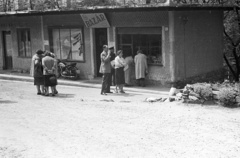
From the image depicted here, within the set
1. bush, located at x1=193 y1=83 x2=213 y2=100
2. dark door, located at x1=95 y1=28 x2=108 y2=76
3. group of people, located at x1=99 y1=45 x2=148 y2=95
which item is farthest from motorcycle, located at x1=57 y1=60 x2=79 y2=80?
bush, located at x1=193 y1=83 x2=213 y2=100

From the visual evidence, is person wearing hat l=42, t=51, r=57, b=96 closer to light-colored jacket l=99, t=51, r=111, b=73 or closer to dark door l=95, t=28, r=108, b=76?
light-colored jacket l=99, t=51, r=111, b=73

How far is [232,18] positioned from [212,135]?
52.2ft

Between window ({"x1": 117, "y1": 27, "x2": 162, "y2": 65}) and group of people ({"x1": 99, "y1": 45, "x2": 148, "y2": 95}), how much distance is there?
44 centimetres

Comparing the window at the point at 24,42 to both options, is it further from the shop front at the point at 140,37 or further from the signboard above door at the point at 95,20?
the signboard above door at the point at 95,20

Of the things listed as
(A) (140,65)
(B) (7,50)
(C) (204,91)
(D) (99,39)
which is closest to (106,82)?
(A) (140,65)

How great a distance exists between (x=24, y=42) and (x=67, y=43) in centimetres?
366

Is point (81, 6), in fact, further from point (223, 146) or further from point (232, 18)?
point (223, 146)

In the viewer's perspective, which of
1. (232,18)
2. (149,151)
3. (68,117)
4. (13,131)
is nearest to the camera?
(149,151)

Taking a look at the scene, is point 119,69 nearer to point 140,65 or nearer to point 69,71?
point 140,65

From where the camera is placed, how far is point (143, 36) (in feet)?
59.4

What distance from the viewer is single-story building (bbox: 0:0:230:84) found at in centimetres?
1736

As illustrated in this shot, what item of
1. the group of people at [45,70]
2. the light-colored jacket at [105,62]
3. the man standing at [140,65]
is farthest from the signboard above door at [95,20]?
the group of people at [45,70]

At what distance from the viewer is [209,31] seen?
19.8 metres

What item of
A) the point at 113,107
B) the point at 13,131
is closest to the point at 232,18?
the point at 113,107
